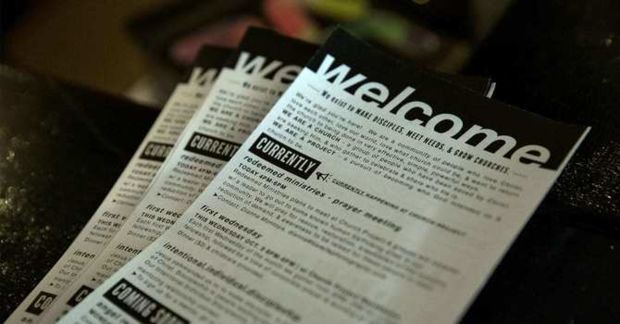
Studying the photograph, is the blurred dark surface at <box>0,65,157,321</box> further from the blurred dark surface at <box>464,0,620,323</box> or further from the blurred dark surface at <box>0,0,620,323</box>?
the blurred dark surface at <box>464,0,620,323</box>

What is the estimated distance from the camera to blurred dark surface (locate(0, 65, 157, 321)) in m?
0.49

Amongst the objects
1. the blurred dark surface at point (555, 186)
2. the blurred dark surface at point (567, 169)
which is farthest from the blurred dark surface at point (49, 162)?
the blurred dark surface at point (567, 169)

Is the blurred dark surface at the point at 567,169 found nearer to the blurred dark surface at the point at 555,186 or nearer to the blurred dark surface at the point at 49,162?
the blurred dark surface at the point at 555,186

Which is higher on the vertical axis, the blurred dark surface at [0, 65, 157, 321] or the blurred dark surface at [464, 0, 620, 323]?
the blurred dark surface at [464, 0, 620, 323]

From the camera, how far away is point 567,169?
0.47m

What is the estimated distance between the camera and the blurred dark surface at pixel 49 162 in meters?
0.49

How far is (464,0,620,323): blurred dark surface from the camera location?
1.40ft

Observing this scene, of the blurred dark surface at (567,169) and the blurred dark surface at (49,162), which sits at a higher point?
the blurred dark surface at (567,169)

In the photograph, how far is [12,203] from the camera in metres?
0.52

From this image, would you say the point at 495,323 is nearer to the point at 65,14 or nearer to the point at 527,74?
the point at 527,74

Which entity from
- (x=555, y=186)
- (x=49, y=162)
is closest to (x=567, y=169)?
(x=555, y=186)

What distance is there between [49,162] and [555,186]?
14.8 inches

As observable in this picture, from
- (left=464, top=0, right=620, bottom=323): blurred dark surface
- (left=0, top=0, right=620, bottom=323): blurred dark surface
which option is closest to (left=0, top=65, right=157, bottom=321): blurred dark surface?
(left=0, top=0, right=620, bottom=323): blurred dark surface

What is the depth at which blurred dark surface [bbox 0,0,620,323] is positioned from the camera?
43cm
